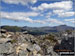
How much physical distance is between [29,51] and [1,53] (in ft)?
6.11

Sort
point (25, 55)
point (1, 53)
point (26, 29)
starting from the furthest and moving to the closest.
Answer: point (26, 29), point (25, 55), point (1, 53)

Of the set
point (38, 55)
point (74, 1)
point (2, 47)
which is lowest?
point (38, 55)

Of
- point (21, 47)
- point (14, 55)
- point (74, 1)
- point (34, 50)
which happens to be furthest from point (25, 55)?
point (74, 1)

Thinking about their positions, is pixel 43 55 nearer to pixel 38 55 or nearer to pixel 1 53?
pixel 38 55

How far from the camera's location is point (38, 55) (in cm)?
574

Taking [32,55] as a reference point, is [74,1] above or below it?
above

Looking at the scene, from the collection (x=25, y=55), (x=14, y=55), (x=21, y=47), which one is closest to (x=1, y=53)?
(x=14, y=55)

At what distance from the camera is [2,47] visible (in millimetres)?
4180

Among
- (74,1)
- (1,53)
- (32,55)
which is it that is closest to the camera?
(74,1)

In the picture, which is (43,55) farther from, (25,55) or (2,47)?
(2,47)

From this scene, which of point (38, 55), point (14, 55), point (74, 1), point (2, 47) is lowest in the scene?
point (38, 55)

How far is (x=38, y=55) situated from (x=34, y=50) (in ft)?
0.92

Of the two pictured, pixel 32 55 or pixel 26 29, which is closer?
pixel 32 55

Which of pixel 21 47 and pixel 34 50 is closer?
pixel 34 50
